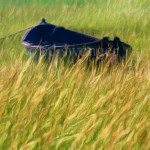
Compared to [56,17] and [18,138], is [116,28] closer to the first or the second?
[56,17]

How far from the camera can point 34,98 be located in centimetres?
281

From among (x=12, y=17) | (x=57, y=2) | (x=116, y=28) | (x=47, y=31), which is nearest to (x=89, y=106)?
(x=47, y=31)

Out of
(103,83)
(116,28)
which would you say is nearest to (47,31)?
(116,28)

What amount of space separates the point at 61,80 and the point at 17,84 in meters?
0.43

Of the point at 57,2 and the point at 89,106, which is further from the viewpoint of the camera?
the point at 57,2

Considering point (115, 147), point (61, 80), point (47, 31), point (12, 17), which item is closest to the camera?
point (115, 147)

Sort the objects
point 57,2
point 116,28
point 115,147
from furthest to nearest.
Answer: point 57,2, point 116,28, point 115,147

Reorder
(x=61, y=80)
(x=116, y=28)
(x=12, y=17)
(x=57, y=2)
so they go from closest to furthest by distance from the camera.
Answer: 1. (x=61, y=80)
2. (x=116, y=28)
3. (x=12, y=17)
4. (x=57, y=2)

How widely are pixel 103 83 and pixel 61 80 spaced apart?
0.27 metres

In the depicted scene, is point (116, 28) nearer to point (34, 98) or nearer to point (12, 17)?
point (12, 17)

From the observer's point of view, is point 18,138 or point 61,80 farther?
point 61,80

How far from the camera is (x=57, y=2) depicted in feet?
38.5

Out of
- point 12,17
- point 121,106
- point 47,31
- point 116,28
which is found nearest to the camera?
point 121,106

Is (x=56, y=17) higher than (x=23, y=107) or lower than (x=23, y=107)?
lower
